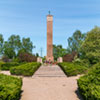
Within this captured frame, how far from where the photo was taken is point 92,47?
73.6ft

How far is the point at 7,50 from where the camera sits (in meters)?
53.0

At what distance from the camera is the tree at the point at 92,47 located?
2176cm

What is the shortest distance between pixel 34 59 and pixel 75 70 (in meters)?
17.4

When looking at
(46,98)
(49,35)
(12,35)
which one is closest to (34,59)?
(49,35)

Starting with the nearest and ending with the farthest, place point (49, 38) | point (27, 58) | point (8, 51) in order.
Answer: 1. point (49, 38)
2. point (27, 58)
3. point (8, 51)

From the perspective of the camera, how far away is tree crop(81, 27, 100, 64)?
2176 centimetres

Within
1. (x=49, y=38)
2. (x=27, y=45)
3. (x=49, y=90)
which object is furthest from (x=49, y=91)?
(x=27, y=45)

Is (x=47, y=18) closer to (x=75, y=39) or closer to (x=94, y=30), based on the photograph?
(x=94, y=30)

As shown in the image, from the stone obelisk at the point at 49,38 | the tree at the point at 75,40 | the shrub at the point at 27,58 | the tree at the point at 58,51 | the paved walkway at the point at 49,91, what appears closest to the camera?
the paved walkway at the point at 49,91

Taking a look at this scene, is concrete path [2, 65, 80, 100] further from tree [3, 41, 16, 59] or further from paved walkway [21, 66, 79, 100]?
tree [3, 41, 16, 59]

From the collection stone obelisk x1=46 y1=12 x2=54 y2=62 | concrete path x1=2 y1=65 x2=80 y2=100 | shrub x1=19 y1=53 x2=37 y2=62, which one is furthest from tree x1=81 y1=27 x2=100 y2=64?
concrete path x1=2 y1=65 x2=80 y2=100

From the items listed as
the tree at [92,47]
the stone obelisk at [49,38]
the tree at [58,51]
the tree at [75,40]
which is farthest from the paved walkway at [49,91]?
the tree at [58,51]

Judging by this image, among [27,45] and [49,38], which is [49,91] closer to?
[49,38]

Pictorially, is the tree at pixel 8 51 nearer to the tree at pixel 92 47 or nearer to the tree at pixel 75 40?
the tree at pixel 75 40
